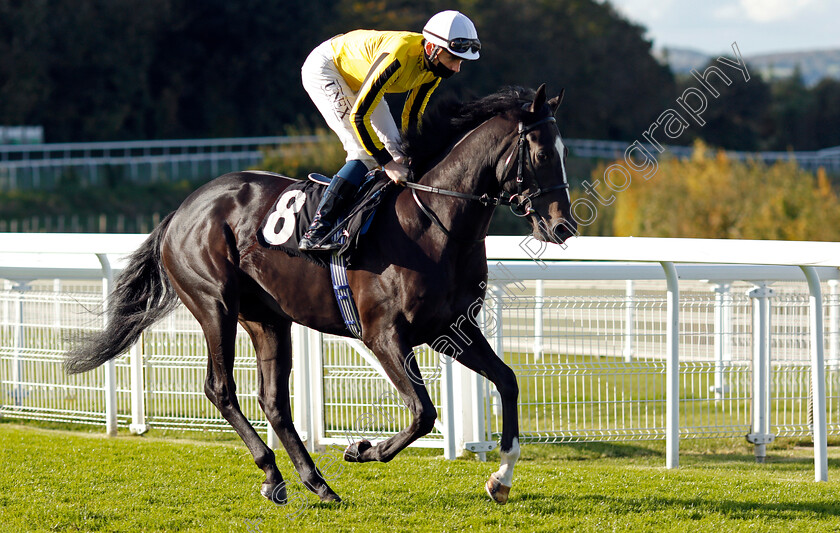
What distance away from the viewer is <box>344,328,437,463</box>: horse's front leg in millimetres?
3990

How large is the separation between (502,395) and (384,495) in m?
0.82

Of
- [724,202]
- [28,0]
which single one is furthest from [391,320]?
[28,0]

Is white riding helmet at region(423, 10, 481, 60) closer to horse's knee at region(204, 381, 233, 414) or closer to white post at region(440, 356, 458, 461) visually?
horse's knee at region(204, 381, 233, 414)

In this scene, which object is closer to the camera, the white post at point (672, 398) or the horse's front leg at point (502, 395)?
the horse's front leg at point (502, 395)

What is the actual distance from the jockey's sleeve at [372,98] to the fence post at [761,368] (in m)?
2.92

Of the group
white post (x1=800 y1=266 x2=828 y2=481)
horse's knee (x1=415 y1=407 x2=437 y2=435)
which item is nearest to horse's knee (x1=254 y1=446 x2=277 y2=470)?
horse's knee (x1=415 y1=407 x2=437 y2=435)

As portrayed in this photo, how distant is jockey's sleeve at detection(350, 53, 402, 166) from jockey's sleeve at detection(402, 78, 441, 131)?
21 centimetres

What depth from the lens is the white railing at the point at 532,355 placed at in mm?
5566

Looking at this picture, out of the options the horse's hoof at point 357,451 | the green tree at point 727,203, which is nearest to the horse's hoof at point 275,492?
the horse's hoof at point 357,451

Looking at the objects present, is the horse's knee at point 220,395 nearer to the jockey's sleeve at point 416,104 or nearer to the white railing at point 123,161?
the jockey's sleeve at point 416,104

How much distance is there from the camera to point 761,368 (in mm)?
6023

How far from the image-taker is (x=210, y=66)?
30422 mm

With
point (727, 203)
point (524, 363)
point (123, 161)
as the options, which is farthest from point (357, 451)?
point (123, 161)

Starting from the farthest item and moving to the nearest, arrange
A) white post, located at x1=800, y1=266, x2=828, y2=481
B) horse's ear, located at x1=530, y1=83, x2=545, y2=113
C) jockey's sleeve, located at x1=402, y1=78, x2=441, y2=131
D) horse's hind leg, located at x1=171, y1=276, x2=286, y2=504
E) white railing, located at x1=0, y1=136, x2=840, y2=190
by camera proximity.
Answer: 1. white railing, located at x1=0, y1=136, x2=840, y2=190
2. white post, located at x1=800, y1=266, x2=828, y2=481
3. horse's hind leg, located at x1=171, y1=276, x2=286, y2=504
4. jockey's sleeve, located at x1=402, y1=78, x2=441, y2=131
5. horse's ear, located at x1=530, y1=83, x2=545, y2=113
